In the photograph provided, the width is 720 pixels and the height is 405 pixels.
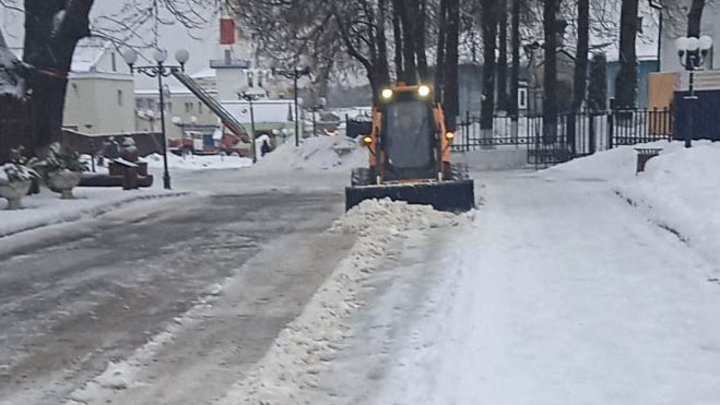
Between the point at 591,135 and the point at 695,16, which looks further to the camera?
the point at 695,16

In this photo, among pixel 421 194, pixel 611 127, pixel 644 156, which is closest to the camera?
pixel 421 194

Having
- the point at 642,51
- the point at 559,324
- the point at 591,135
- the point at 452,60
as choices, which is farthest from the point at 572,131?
the point at 642,51

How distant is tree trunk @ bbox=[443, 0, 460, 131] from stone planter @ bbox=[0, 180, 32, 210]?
18.6 m

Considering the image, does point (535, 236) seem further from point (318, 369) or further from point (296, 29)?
point (296, 29)

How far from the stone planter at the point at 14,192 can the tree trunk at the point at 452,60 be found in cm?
1859

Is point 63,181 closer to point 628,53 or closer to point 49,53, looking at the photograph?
point 49,53

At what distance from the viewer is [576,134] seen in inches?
1264

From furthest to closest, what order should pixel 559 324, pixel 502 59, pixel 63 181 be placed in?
pixel 502 59 → pixel 63 181 → pixel 559 324

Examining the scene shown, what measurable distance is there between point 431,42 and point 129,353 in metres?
41.1

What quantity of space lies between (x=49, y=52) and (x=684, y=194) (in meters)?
15.9

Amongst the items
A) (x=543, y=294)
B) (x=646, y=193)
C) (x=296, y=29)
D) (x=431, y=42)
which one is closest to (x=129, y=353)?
(x=543, y=294)

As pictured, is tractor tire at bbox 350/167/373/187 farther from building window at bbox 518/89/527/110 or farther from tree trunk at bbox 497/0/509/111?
building window at bbox 518/89/527/110

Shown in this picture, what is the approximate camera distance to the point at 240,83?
362ft

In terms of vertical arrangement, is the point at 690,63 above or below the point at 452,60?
below
